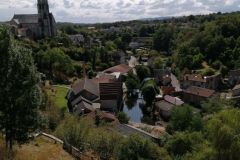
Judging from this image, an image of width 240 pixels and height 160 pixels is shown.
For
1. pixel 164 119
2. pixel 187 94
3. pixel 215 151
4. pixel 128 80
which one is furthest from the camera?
pixel 128 80

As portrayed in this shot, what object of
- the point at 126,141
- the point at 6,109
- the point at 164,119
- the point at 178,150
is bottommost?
the point at 164,119

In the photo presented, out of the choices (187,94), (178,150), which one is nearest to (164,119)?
(187,94)

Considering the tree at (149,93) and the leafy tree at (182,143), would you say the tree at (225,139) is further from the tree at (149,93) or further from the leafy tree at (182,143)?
the tree at (149,93)

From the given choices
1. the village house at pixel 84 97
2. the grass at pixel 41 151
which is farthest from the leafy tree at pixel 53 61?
the grass at pixel 41 151

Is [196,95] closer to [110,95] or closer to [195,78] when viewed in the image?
[195,78]

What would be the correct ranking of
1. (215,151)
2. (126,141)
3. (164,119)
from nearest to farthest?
(215,151) < (126,141) < (164,119)

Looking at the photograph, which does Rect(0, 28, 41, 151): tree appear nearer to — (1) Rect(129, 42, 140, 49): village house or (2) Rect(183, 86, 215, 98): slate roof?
(2) Rect(183, 86, 215, 98): slate roof

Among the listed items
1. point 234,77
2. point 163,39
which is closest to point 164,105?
point 234,77

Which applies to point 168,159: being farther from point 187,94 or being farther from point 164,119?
point 187,94
